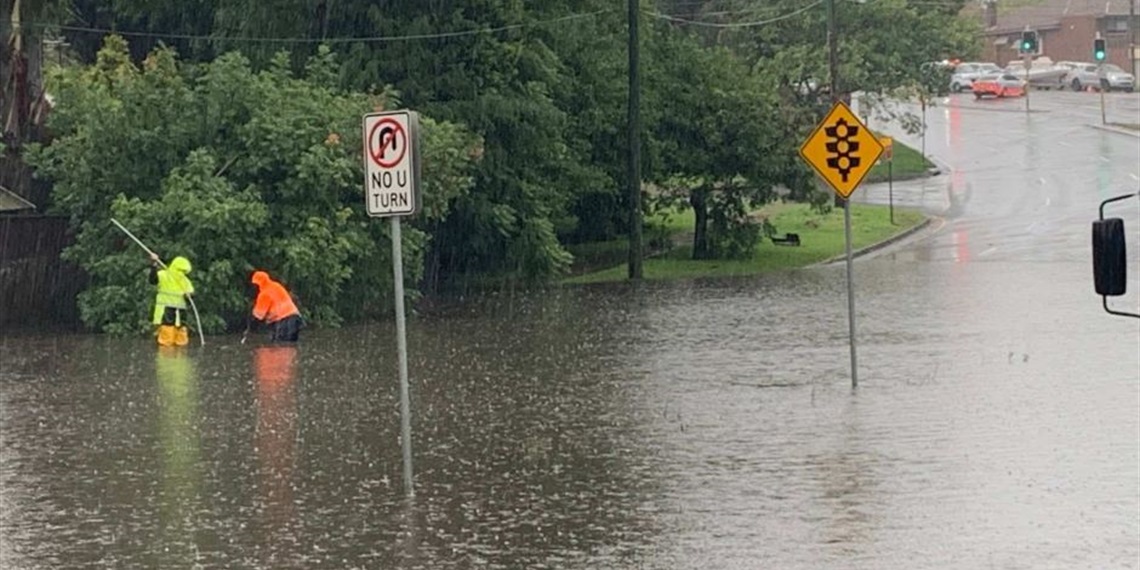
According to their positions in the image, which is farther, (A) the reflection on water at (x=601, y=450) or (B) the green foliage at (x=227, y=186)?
(B) the green foliage at (x=227, y=186)

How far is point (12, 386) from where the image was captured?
23.6 meters

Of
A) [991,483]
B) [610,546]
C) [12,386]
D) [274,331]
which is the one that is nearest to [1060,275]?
[274,331]

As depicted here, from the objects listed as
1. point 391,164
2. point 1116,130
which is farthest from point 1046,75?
point 391,164

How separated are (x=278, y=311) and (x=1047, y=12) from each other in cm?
10357

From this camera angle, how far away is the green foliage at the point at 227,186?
31.5 m

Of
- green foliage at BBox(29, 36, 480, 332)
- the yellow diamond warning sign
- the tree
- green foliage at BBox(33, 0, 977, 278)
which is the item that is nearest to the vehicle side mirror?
the yellow diamond warning sign

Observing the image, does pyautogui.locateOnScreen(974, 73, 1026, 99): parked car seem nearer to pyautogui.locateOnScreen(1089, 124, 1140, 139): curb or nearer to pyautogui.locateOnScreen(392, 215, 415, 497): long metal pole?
pyautogui.locateOnScreen(1089, 124, 1140, 139): curb

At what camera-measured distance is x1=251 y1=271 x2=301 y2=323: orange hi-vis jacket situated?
28938 mm

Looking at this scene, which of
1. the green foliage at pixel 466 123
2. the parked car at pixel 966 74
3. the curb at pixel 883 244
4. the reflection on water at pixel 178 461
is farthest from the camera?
the parked car at pixel 966 74

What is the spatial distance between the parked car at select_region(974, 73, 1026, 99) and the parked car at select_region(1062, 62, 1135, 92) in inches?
158

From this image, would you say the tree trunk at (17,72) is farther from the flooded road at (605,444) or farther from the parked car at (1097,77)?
the parked car at (1097,77)

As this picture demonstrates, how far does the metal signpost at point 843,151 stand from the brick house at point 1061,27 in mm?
97475

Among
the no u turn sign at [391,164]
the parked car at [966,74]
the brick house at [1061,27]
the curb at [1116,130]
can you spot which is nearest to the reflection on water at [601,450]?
the no u turn sign at [391,164]

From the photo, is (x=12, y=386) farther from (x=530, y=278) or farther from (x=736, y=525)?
(x=530, y=278)
